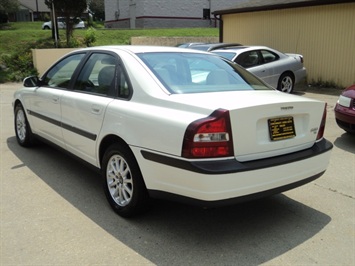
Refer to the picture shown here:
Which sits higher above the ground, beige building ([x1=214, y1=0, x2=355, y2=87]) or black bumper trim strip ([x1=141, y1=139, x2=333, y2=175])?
beige building ([x1=214, y1=0, x2=355, y2=87])

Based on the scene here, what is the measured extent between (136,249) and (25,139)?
3466 mm

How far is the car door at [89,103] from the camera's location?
3.92 meters

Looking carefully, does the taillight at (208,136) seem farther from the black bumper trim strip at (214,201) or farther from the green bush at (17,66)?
the green bush at (17,66)

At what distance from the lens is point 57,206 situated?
3959 mm

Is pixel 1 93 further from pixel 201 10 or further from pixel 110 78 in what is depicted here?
pixel 201 10

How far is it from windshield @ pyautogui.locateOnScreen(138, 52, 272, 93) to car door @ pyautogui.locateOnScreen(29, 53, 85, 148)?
1.23m

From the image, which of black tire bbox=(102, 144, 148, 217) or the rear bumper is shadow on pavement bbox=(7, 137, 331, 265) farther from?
the rear bumper

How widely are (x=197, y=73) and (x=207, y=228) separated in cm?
156

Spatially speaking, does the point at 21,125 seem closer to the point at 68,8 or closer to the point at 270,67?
the point at 270,67

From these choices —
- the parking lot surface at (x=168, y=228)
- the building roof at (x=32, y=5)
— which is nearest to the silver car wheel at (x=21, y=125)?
the parking lot surface at (x=168, y=228)

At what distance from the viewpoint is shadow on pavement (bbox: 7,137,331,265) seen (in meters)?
3.09

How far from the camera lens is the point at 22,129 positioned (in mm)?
6020

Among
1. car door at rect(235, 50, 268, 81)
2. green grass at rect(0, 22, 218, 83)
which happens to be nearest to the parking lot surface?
car door at rect(235, 50, 268, 81)

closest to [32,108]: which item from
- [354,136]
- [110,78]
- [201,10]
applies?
[110,78]
